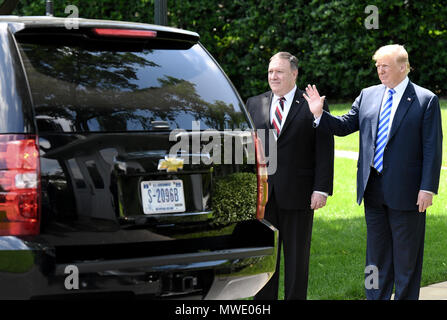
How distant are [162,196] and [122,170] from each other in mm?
270

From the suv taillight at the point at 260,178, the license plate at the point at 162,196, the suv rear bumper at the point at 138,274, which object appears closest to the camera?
the suv rear bumper at the point at 138,274

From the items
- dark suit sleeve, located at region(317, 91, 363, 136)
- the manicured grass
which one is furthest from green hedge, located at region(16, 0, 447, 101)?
dark suit sleeve, located at region(317, 91, 363, 136)

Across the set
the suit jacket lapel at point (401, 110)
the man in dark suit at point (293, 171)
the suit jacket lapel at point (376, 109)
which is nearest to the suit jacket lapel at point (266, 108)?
the man in dark suit at point (293, 171)

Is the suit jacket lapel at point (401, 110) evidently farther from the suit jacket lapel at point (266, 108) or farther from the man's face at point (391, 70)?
the suit jacket lapel at point (266, 108)

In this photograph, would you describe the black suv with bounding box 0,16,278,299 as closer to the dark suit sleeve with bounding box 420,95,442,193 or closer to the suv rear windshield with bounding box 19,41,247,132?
the suv rear windshield with bounding box 19,41,247,132

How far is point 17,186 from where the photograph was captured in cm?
338

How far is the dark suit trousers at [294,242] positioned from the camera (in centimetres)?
530

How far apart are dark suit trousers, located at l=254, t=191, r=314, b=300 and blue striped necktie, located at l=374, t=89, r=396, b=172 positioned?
0.62 m

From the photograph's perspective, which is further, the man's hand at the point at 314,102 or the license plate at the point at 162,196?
the man's hand at the point at 314,102

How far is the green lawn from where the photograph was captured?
6152 mm

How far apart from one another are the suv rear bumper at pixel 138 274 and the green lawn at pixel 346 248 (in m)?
1.99

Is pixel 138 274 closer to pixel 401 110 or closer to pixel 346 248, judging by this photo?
pixel 401 110

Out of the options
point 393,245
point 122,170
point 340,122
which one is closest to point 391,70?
point 340,122
